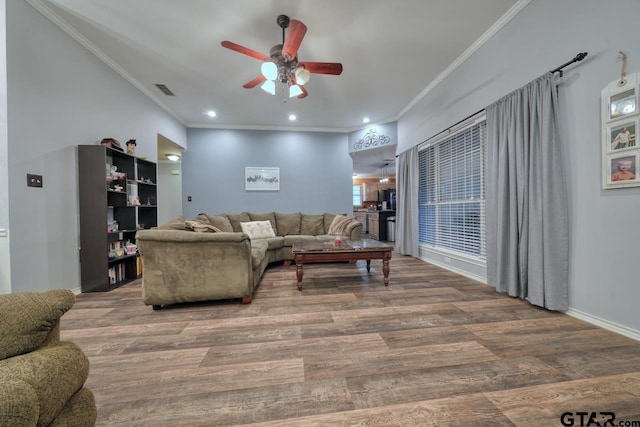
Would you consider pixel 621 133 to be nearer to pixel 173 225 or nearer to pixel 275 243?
pixel 275 243

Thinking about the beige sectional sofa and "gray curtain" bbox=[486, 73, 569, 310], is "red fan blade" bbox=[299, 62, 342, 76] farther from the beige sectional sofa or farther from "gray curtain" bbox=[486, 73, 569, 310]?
the beige sectional sofa

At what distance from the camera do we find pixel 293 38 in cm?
214

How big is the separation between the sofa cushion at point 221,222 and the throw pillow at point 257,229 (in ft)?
0.95

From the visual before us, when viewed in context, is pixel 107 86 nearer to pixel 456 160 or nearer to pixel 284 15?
pixel 284 15

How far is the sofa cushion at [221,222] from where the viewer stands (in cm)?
440

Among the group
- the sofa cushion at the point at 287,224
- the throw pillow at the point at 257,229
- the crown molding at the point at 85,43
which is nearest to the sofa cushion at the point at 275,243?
the throw pillow at the point at 257,229

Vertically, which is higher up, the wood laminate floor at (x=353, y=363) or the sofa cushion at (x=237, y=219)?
the sofa cushion at (x=237, y=219)

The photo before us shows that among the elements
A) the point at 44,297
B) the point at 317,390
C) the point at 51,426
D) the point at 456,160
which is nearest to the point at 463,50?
the point at 456,160

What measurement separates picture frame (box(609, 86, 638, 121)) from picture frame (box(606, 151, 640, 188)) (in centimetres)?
29

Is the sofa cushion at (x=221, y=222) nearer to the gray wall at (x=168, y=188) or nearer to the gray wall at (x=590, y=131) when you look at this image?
the gray wall at (x=168, y=188)

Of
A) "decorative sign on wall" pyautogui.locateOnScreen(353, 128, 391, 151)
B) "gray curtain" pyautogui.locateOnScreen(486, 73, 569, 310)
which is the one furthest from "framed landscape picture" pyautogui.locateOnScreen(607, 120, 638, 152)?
"decorative sign on wall" pyautogui.locateOnScreen(353, 128, 391, 151)

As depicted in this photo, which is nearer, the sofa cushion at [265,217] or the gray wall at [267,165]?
the sofa cushion at [265,217]

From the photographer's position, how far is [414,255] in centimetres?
439

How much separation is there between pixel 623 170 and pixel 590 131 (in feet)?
1.31
